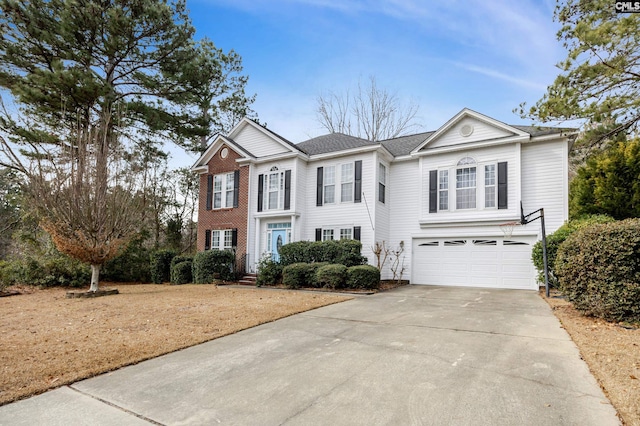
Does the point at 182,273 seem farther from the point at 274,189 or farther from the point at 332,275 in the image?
the point at 332,275

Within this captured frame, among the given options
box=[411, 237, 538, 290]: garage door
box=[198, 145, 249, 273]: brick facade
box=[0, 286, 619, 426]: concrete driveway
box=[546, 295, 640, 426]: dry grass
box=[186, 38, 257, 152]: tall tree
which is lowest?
box=[0, 286, 619, 426]: concrete driveway

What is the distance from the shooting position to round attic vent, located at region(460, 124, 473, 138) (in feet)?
45.1

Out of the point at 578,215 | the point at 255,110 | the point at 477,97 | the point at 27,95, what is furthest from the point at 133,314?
the point at 255,110

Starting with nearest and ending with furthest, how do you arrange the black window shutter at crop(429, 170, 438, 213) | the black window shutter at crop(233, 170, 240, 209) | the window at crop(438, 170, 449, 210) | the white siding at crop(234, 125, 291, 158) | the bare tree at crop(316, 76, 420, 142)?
the window at crop(438, 170, 449, 210) → the black window shutter at crop(429, 170, 438, 213) → the white siding at crop(234, 125, 291, 158) → the black window shutter at crop(233, 170, 240, 209) → the bare tree at crop(316, 76, 420, 142)

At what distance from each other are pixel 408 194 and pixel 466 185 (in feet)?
8.04

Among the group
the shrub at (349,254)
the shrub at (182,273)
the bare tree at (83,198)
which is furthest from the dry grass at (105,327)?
the shrub at (182,273)

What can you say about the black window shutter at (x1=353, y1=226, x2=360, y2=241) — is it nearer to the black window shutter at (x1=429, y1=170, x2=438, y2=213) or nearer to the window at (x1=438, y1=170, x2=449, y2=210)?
the black window shutter at (x1=429, y1=170, x2=438, y2=213)

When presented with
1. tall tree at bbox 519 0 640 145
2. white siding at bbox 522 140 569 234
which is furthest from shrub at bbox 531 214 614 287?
tall tree at bbox 519 0 640 145

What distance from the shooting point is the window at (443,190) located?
1402 cm

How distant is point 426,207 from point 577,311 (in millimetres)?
7493

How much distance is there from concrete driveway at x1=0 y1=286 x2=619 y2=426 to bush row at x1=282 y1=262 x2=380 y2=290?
5357 millimetres

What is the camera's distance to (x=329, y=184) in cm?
1579

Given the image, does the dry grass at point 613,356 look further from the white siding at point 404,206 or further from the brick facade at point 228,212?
the brick facade at point 228,212

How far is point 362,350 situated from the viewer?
4.87 m
